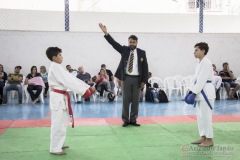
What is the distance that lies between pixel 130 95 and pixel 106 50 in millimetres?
6073

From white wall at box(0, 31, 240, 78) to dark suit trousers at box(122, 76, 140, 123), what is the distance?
5902 millimetres

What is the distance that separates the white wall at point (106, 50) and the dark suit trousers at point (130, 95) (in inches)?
232

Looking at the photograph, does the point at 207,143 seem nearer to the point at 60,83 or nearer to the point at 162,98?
the point at 60,83

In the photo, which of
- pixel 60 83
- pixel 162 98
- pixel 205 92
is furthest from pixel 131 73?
pixel 162 98

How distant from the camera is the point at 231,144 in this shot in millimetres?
4570

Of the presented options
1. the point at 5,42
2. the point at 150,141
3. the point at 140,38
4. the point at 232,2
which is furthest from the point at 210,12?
the point at 150,141

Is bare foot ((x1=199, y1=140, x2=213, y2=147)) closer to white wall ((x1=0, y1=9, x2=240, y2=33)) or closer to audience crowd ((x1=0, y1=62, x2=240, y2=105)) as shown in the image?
audience crowd ((x1=0, y1=62, x2=240, y2=105))

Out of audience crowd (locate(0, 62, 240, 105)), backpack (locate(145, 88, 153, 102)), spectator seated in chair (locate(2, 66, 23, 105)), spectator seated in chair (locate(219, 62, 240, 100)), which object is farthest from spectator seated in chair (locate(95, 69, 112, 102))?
spectator seated in chair (locate(219, 62, 240, 100))

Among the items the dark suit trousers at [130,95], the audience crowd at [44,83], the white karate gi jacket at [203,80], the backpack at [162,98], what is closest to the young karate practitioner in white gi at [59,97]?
the white karate gi jacket at [203,80]

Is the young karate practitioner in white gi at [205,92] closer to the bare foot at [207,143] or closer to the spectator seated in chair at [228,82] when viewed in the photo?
the bare foot at [207,143]

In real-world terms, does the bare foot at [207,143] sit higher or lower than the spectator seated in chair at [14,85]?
lower

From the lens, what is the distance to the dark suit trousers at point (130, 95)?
602 cm

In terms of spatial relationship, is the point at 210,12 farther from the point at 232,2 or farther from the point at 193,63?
the point at 193,63

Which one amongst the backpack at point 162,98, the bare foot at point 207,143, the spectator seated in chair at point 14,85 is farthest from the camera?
the backpack at point 162,98
